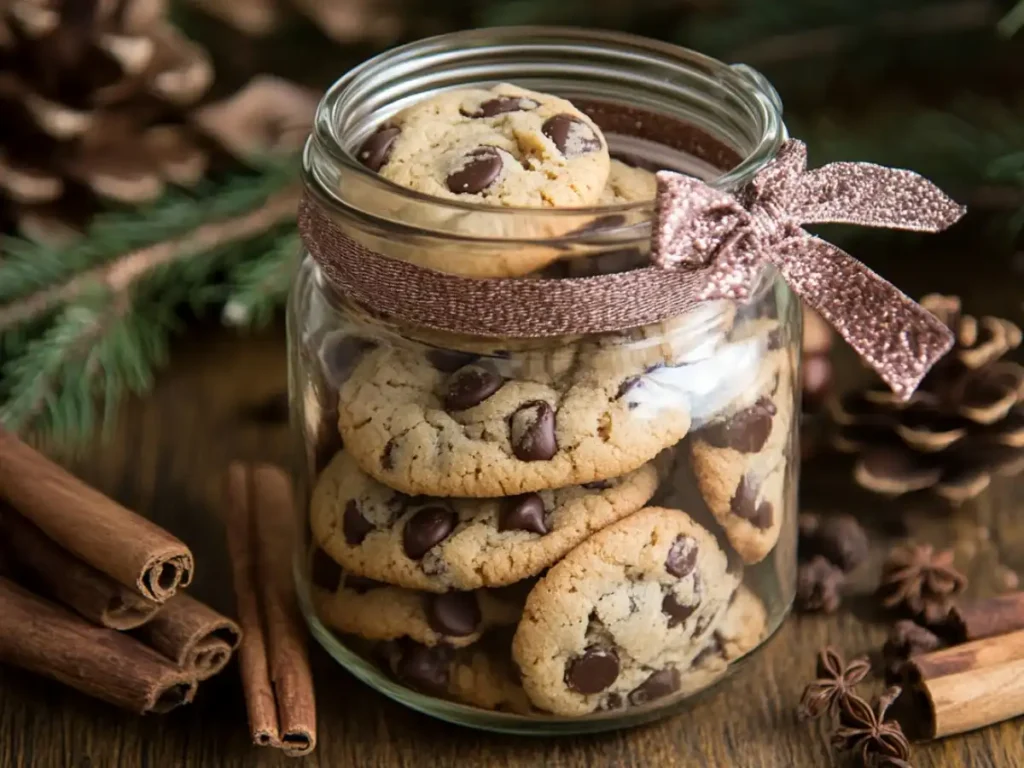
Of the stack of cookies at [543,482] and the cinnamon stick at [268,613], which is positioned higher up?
the stack of cookies at [543,482]

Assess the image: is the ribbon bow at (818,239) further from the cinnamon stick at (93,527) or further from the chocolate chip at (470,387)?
the cinnamon stick at (93,527)

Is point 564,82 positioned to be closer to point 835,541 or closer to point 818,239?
point 818,239

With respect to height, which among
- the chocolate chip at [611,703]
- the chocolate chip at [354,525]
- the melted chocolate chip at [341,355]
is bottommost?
the chocolate chip at [611,703]

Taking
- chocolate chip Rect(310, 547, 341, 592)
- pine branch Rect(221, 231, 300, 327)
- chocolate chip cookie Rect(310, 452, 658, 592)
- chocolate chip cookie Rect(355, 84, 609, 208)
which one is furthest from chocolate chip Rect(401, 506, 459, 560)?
pine branch Rect(221, 231, 300, 327)

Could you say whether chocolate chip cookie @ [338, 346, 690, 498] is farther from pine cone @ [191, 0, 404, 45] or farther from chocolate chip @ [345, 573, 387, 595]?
pine cone @ [191, 0, 404, 45]

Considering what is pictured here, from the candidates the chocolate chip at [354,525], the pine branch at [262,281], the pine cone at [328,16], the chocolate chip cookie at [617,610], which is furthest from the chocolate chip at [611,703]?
the pine cone at [328,16]

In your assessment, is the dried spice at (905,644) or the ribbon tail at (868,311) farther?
the dried spice at (905,644)

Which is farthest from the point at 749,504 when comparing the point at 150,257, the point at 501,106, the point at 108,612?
the point at 150,257

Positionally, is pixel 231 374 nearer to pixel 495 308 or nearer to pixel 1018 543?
→ pixel 495 308
